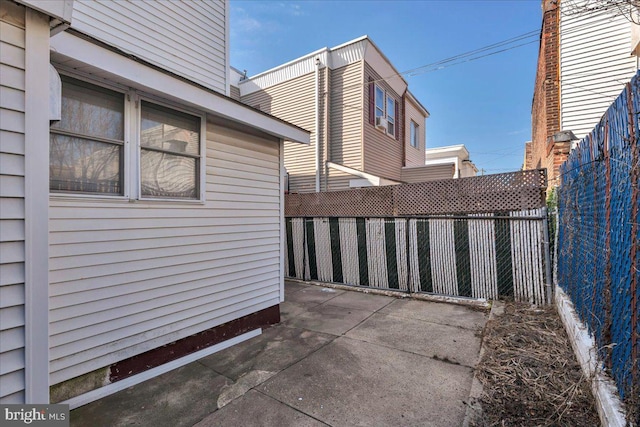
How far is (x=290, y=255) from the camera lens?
26.3 feet

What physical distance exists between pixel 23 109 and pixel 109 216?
1.39 metres

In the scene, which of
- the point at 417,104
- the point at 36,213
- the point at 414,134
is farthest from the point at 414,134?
the point at 36,213

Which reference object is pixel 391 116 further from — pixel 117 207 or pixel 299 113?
pixel 117 207

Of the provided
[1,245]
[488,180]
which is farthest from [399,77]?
[1,245]

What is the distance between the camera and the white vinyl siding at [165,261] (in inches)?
105

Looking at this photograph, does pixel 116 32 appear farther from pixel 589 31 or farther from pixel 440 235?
pixel 589 31

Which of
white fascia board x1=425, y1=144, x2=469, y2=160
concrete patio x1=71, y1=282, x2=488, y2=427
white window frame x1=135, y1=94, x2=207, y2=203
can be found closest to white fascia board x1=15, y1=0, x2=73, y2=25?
white window frame x1=135, y1=94, x2=207, y2=203

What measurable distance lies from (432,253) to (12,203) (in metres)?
5.86

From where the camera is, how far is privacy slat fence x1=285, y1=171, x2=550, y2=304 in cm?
521

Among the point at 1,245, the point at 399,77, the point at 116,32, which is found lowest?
the point at 1,245

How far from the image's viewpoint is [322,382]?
9.91ft

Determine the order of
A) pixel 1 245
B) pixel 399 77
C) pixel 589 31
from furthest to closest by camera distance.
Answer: pixel 399 77 < pixel 589 31 < pixel 1 245

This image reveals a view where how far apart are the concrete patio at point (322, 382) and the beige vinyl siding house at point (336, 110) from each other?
19.3 feet

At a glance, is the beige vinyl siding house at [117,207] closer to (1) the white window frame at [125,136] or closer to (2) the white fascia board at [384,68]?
(1) the white window frame at [125,136]
